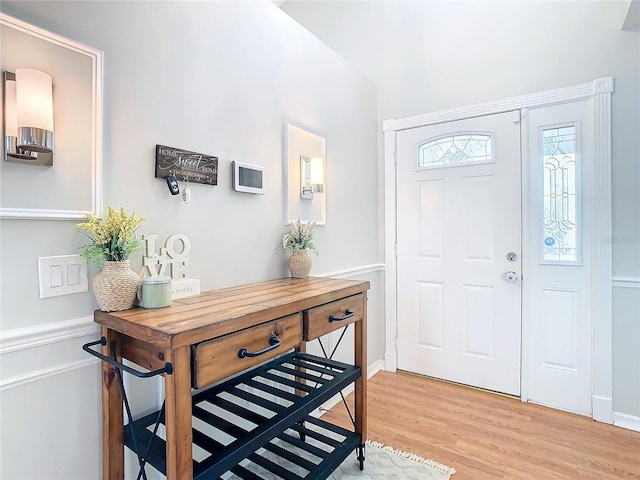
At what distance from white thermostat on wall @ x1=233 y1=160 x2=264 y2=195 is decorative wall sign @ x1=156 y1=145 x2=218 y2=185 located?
0.12 meters

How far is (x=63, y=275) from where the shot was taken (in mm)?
1157

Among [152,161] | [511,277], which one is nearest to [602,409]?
[511,277]

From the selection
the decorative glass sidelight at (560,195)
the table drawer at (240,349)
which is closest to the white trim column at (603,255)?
the decorative glass sidelight at (560,195)

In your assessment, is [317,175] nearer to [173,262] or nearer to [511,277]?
[173,262]

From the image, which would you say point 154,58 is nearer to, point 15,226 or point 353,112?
point 15,226

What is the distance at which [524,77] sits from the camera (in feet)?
8.10

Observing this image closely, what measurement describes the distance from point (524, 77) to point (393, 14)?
1202 mm

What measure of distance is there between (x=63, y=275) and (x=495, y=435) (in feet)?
7.62

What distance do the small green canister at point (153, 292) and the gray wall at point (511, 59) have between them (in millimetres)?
2409

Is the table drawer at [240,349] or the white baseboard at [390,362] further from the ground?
the table drawer at [240,349]

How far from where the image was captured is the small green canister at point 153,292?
4.02 feet

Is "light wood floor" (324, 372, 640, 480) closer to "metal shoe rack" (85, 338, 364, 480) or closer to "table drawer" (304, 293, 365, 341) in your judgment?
"metal shoe rack" (85, 338, 364, 480)

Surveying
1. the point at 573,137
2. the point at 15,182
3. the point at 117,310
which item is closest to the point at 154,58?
the point at 15,182

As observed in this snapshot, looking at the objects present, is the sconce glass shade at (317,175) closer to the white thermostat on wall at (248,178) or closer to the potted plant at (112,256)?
the white thermostat on wall at (248,178)
